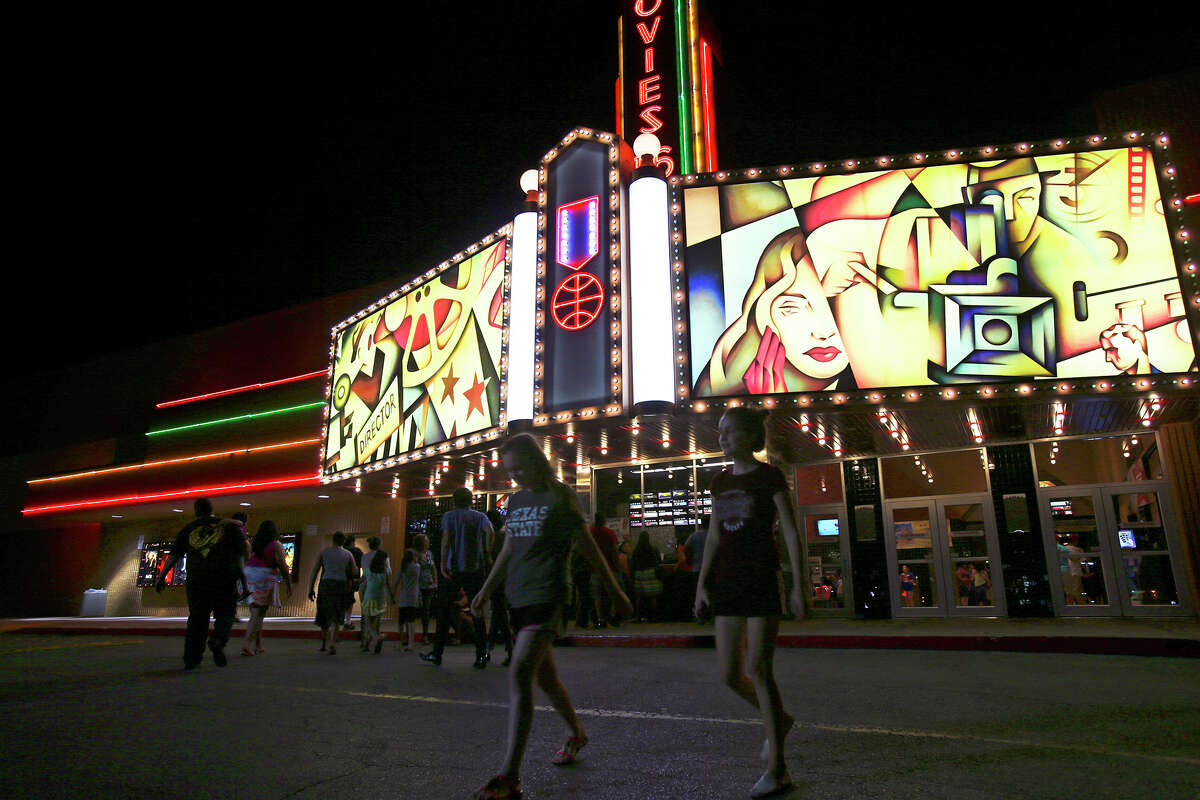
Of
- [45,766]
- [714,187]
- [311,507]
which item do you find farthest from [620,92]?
[45,766]

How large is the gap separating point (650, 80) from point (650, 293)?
304 inches

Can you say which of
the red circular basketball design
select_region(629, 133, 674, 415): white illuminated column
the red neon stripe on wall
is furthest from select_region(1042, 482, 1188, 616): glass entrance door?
the red neon stripe on wall

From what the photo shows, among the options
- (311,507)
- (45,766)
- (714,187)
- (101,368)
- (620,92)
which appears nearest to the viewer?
(45,766)

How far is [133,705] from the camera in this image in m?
5.20

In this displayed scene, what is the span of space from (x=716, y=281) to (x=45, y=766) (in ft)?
32.3

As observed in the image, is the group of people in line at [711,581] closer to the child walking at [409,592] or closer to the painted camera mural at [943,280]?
the child walking at [409,592]

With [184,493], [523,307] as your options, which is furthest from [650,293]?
[184,493]

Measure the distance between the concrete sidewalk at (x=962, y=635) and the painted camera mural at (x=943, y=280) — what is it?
339 centimetres

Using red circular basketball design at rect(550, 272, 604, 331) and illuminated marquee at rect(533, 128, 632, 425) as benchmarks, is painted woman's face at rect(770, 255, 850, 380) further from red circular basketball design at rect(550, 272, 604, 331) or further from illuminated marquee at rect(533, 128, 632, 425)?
red circular basketball design at rect(550, 272, 604, 331)

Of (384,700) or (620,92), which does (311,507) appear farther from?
(384,700)

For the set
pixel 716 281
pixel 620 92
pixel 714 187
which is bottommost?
pixel 716 281

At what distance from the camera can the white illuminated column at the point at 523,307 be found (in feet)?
40.1

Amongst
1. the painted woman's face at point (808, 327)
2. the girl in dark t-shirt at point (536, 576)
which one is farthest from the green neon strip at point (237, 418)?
the girl in dark t-shirt at point (536, 576)

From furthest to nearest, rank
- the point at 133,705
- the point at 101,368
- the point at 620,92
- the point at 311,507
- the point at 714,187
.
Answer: the point at 101,368, the point at 311,507, the point at 620,92, the point at 714,187, the point at 133,705
